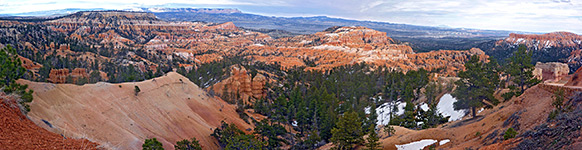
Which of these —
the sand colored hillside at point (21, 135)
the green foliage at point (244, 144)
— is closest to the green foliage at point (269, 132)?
the green foliage at point (244, 144)

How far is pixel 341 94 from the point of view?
61.6m

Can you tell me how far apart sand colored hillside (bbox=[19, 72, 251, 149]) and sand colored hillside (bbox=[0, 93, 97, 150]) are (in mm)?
3514

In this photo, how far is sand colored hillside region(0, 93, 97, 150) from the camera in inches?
472

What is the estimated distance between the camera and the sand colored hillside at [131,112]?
24.8 meters

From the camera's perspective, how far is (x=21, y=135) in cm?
1274

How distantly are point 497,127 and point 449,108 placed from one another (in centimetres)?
2426

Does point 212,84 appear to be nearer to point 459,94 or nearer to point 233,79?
point 233,79

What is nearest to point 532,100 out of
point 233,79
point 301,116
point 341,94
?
point 301,116

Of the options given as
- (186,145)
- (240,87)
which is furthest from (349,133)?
(240,87)

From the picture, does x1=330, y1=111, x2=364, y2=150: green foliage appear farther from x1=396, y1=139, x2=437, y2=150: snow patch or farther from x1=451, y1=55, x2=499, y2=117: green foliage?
x1=451, y1=55, x2=499, y2=117: green foliage

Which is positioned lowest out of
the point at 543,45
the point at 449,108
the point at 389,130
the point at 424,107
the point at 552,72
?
the point at 424,107

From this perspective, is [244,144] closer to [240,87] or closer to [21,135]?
[21,135]

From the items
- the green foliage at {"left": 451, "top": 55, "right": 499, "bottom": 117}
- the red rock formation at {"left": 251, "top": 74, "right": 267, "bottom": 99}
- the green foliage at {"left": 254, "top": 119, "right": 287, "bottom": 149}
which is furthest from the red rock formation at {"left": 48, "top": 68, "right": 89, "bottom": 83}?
the green foliage at {"left": 451, "top": 55, "right": 499, "bottom": 117}

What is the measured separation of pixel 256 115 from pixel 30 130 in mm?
37725
